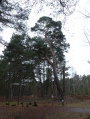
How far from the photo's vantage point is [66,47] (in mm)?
20812

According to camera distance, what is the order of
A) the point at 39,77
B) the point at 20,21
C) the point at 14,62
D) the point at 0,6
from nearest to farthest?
the point at 0,6, the point at 20,21, the point at 14,62, the point at 39,77

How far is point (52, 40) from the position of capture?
2080 cm

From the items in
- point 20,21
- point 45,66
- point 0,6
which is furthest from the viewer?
point 45,66

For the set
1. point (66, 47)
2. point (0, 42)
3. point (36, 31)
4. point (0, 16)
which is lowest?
point (0, 42)

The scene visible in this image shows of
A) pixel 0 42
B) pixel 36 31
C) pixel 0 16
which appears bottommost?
pixel 0 42

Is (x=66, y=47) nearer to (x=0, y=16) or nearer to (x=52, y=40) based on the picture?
(x=52, y=40)

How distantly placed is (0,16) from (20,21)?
1.31 m

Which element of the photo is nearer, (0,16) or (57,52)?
(0,16)

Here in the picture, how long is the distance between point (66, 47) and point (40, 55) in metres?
3.33

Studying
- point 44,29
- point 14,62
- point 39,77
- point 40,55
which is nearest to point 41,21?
point 44,29

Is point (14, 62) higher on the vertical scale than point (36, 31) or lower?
lower

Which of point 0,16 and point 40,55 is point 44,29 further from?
point 0,16

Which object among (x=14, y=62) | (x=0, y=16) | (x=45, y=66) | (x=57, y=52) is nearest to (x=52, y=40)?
(x=57, y=52)

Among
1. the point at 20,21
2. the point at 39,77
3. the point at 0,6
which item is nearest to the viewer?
the point at 0,6
